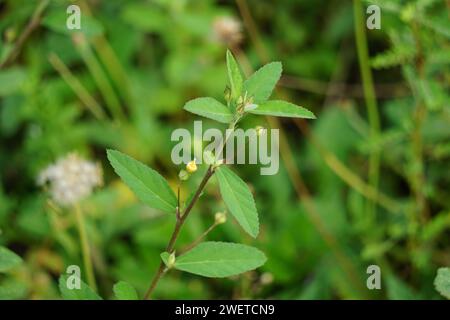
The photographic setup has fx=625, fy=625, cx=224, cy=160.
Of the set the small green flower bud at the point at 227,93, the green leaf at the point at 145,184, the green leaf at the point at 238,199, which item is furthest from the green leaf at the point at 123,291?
the small green flower bud at the point at 227,93

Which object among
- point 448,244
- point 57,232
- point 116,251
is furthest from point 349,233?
point 57,232

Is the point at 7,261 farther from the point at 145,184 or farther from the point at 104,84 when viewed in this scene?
the point at 104,84

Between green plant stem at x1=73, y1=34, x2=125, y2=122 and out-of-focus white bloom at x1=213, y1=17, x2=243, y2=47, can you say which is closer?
out-of-focus white bloom at x1=213, y1=17, x2=243, y2=47

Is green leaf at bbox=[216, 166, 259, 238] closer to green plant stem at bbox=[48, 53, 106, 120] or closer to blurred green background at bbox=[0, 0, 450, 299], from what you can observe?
blurred green background at bbox=[0, 0, 450, 299]

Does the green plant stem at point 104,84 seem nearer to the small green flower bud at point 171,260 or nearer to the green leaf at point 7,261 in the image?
the green leaf at point 7,261

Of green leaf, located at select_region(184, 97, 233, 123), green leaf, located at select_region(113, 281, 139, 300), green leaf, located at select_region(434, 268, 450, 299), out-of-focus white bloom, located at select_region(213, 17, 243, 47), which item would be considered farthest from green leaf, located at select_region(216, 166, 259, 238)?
out-of-focus white bloom, located at select_region(213, 17, 243, 47)

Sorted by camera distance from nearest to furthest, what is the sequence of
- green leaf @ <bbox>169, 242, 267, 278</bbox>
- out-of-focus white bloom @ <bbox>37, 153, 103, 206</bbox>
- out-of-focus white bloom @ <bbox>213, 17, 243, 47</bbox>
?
1. green leaf @ <bbox>169, 242, 267, 278</bbox>
2. out-of-focus white bloom @ <bbox>37, 153, 103, 206</bbox>
3. out-of-focus white bloom @ <bbox>213, 17, 243, 47</bbox>
